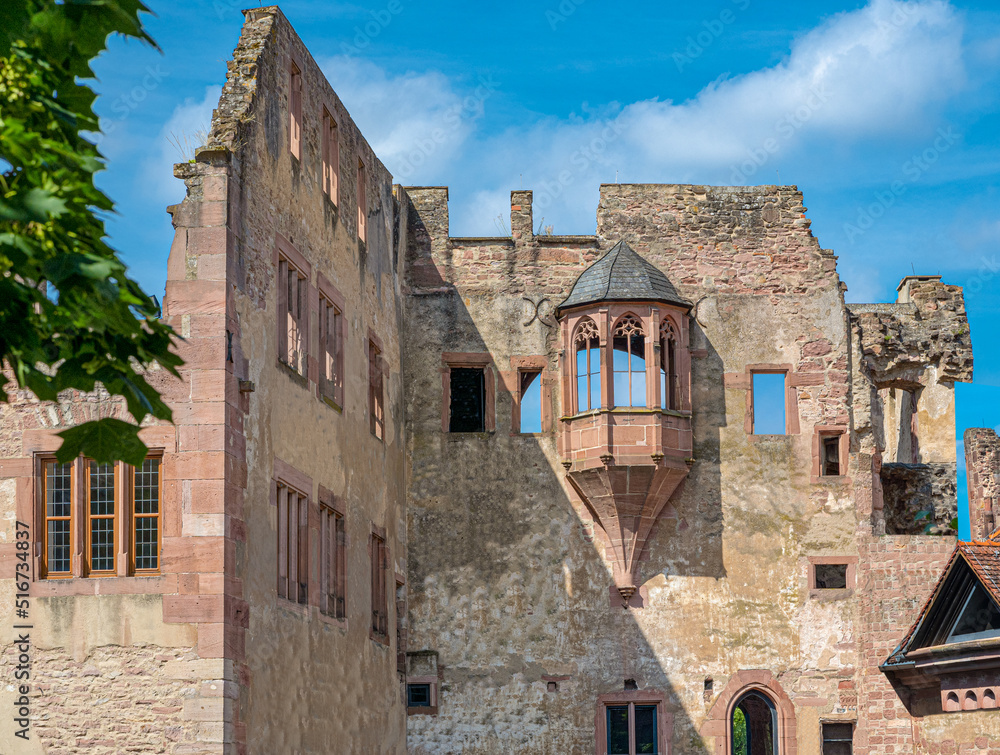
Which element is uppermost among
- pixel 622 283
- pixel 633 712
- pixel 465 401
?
pixel 622 283

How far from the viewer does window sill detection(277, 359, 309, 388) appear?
20922 millimetres

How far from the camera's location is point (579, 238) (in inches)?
1153

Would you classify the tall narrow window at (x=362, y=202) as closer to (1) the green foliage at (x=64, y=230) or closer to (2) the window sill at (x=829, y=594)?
(2) the window sill at (x=829, y=594)

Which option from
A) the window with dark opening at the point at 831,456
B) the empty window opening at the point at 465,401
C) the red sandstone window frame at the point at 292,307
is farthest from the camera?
the empty window opening at the point at 465,401

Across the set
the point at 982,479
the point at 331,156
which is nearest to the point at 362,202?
the point at 331,156

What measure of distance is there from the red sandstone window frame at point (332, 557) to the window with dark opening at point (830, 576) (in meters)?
9.28

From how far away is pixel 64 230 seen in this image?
29.8 feet

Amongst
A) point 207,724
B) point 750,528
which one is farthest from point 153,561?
point 750,528

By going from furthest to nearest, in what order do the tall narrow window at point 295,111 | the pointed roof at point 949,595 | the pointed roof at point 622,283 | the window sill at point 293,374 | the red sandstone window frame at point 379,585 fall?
the pointed roof at point 622,283
the pointed roof at point 949,595
the red sandstone window frame at point 379,585
the tall narrow window at point 295,111
the window sill at point 293,374

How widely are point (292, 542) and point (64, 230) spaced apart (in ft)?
40.5

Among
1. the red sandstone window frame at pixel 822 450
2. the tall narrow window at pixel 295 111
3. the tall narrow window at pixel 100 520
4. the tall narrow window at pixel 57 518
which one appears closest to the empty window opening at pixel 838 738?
the red sandstone window frame at pixel 822 450

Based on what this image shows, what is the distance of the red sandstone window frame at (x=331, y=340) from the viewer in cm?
2308

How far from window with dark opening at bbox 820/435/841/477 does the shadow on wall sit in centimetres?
200

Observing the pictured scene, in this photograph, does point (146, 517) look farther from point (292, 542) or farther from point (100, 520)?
point (292, 542)
